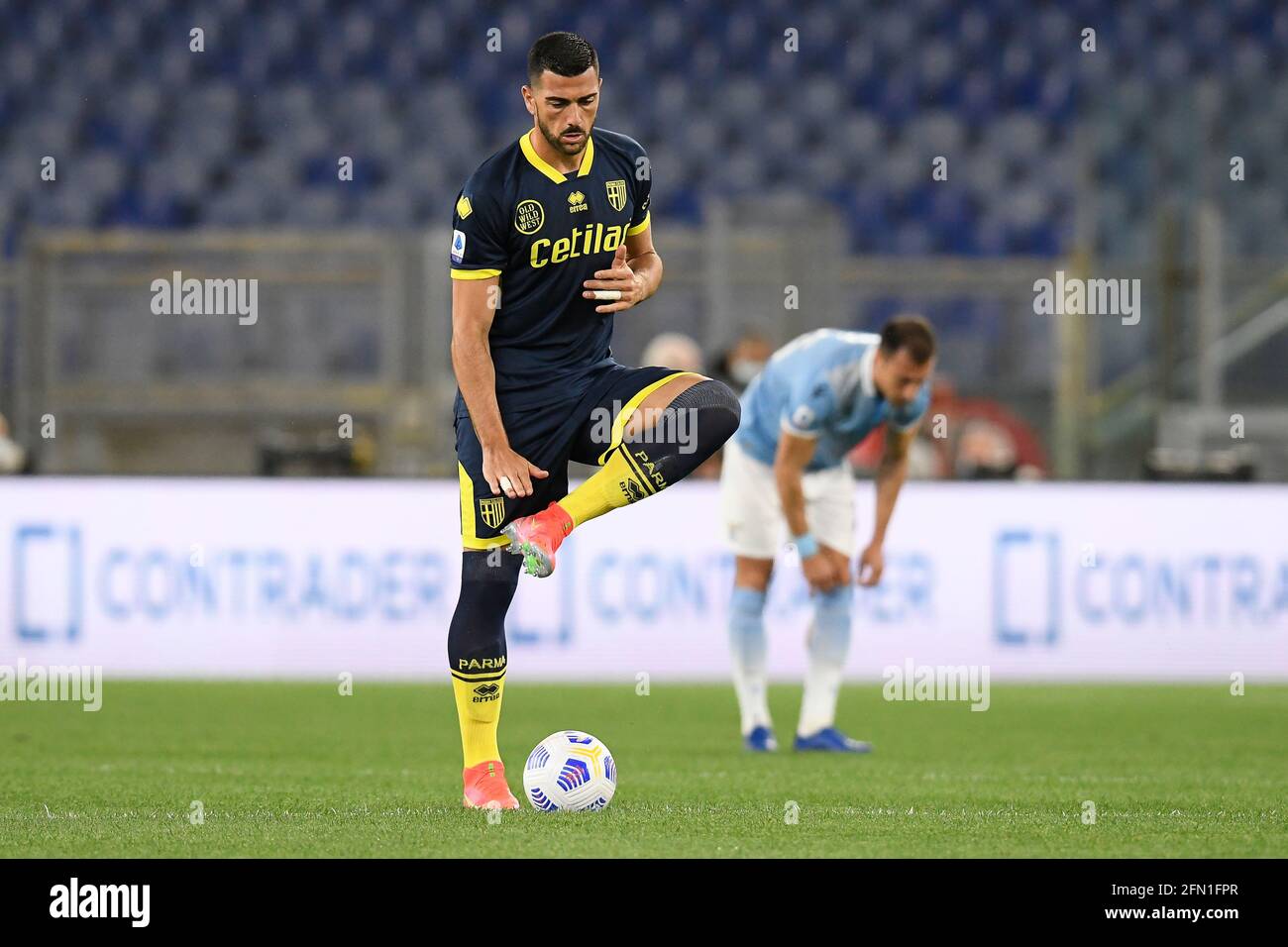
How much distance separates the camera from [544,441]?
550 cm

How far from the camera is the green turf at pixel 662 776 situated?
4836mm

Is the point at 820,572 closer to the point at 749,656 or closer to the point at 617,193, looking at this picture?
the point at 749,656

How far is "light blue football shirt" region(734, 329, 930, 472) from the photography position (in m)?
7.48

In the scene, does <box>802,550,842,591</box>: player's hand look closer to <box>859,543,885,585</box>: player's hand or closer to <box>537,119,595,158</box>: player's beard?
<box>859,543,885,585</box>: player's hand

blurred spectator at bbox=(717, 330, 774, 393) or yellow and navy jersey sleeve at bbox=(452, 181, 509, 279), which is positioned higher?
blurred spectator at bbox=(717, 330, 774, 393)

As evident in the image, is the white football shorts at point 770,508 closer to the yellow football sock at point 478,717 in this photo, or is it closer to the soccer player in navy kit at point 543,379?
the soccer player in navy kit at point 543,379

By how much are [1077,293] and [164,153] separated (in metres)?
6.44

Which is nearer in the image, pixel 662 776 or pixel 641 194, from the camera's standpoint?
pixel 641 194

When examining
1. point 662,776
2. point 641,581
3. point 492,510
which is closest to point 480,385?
point 492,510

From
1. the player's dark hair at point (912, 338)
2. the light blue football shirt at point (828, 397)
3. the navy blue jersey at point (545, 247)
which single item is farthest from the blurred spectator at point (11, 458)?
the navy blue jersey at point (545, 247)

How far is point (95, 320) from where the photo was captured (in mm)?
12195

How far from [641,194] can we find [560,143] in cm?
46

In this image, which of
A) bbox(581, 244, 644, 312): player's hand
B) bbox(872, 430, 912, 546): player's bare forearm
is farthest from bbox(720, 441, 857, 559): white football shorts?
bbox(581, 244, 644, 312): player's hand

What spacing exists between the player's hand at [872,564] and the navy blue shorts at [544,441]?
93.5 inches
